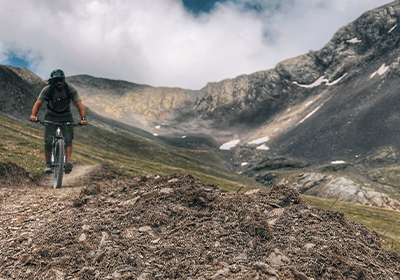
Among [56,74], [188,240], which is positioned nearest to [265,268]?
[188,240]

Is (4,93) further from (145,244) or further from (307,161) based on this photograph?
(307,161)

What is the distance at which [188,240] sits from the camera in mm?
7922

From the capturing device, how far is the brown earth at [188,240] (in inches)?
253

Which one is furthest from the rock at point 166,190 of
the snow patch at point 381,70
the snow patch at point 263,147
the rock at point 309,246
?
the snow patch at point 381,70

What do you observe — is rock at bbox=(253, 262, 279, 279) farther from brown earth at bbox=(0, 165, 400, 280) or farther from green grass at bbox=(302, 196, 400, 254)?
green grass at bbox=(302, 196, 400, 254)

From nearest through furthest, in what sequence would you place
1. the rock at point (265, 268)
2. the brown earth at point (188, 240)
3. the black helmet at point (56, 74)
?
the rock at point (265, 268) < the brown earth at point (188, 240) < the black helmet at point (56, 74)

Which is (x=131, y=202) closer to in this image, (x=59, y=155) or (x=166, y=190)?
(x=166, y=190)

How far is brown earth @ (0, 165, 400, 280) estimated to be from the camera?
6.44 meters

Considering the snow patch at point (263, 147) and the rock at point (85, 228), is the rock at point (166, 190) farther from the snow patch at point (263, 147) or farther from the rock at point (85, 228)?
the snow patch at point (263, 147)

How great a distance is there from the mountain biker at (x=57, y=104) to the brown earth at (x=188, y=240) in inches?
183

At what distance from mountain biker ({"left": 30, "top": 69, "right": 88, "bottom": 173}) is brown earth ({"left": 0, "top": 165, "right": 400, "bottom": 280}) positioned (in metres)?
4.64

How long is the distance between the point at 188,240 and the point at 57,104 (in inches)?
466

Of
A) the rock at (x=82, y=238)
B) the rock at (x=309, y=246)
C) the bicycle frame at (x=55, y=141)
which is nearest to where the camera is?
the rock at (x=309, y=246)

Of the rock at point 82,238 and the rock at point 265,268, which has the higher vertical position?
the rock at point 265,268
